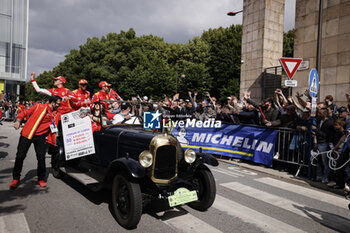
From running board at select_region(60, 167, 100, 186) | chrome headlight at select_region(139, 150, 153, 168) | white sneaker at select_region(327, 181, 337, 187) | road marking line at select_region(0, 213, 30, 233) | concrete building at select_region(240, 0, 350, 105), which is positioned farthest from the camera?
concrete building at select_region(240, 0, 350, 105)

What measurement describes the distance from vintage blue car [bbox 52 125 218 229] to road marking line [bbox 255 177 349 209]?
265 cm

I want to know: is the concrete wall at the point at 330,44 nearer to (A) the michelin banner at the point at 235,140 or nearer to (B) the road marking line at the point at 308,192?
(A) the michelin banner at the point at 235,140

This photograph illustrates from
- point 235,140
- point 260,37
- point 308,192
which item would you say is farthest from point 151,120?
point 260,37

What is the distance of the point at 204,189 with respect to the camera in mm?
4402

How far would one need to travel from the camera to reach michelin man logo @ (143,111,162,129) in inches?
193

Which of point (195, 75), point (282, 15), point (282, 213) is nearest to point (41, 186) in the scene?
point (282, 213)

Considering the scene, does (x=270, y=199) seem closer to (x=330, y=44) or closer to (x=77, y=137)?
(x=77, y=137)

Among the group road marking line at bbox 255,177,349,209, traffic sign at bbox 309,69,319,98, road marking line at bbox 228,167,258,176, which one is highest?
traffic sign at bbox 309,69,319,98

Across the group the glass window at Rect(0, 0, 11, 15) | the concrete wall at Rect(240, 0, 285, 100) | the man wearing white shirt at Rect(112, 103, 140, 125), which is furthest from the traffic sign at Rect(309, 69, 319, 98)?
the glass window at Rect(0, 0, 11, 15)

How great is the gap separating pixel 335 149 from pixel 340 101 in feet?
21.9

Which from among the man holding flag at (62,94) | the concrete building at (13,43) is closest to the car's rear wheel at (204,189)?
the man holding flag at (62,94)

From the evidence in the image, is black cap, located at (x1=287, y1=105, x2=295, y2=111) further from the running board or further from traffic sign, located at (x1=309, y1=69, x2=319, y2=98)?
the running board

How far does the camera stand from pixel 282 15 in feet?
52.2

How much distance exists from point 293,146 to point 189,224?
4.73 metres
